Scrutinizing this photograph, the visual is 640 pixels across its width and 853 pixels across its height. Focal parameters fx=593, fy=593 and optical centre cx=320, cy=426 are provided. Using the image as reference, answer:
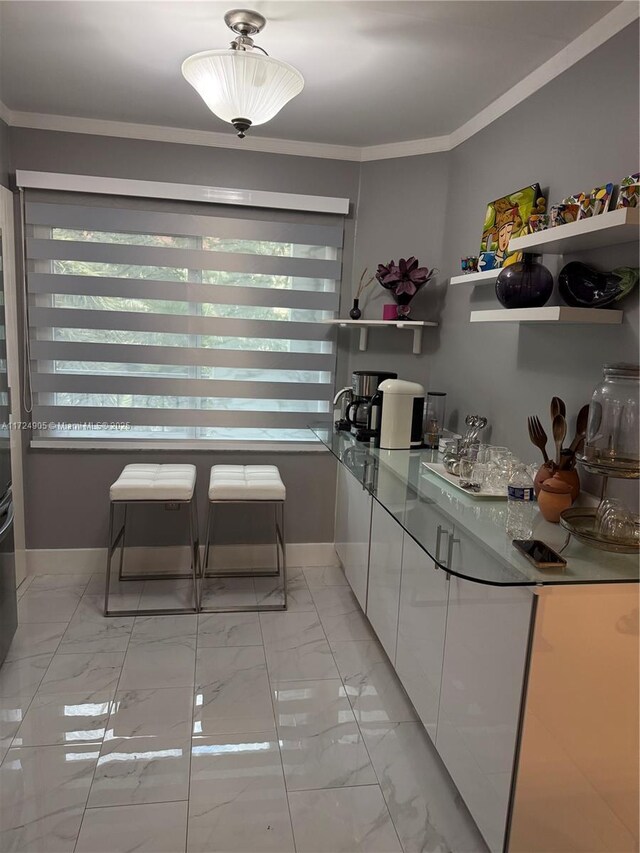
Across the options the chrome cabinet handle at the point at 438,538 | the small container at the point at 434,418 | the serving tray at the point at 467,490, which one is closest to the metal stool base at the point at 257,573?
the small container at the point at 434,418

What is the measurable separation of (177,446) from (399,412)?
134 cm

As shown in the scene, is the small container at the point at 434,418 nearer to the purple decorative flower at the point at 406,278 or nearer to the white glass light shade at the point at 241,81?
the purple decorative flower at the point at 406,278

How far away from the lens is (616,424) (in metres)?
1.67

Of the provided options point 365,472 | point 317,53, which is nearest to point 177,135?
point 317,53

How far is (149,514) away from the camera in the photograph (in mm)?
3359

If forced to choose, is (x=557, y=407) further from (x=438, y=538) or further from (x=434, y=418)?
(x=434, y=418)

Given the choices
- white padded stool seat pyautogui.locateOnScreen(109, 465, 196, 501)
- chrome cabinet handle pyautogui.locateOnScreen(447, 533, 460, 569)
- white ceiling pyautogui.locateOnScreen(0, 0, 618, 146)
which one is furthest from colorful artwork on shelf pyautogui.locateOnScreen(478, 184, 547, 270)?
white padded stool seat pyautogui.locateOnScreen(109, 465, 196, 501)

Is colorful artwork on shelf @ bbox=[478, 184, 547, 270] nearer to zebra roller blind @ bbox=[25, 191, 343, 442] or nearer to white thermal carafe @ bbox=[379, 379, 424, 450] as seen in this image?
white thermal carafe @ bbox=[379, 379, 424, 450]

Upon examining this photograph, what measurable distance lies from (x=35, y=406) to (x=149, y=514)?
85 cm

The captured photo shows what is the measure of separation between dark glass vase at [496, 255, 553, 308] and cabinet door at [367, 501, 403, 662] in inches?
37.1

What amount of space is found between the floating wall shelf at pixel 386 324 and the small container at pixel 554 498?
145 cm

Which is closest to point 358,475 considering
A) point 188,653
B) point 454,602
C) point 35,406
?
point 454,602

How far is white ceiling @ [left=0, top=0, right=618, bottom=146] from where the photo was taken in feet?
6.19

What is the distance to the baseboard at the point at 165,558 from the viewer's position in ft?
10.9
